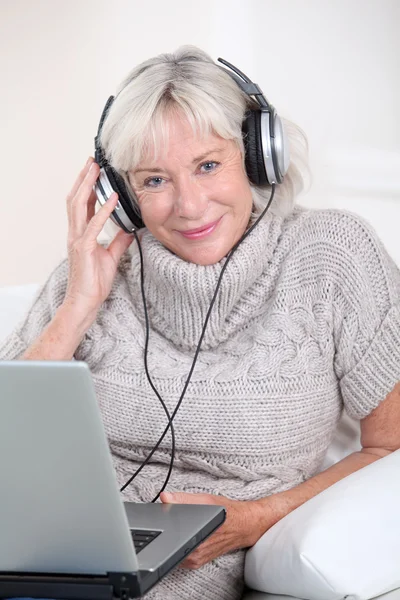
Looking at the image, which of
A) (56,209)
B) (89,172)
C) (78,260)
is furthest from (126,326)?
(56,209)

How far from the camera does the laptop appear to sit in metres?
0.90

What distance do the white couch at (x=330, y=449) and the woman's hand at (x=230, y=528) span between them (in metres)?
0.10

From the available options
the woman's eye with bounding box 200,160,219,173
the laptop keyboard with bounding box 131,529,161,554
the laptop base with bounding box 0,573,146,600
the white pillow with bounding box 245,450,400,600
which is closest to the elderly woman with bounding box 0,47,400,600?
the woman's eye with bounding box 200,160,219,173

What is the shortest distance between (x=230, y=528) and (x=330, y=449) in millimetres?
432

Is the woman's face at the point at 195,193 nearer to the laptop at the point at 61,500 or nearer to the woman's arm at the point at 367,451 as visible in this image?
the woman's arm at the point at 367,451

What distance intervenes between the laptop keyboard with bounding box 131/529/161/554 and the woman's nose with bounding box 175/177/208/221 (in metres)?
0.61

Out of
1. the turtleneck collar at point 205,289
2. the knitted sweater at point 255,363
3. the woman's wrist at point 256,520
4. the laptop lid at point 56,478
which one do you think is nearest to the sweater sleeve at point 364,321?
the knitted sweater at point 255,363

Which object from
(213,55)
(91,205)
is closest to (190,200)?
(91,205)

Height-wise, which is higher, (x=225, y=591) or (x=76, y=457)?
(x=76, y=457)

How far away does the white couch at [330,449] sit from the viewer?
1.51 m

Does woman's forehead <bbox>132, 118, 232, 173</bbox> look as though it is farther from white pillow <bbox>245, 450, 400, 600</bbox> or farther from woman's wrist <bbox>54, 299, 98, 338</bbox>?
white pillow <bbox>245, 450, 400, 600</bbox>

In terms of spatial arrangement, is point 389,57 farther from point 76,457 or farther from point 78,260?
point 76,457

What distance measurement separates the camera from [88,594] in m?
1.01

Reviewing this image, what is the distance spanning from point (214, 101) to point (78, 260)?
40 centimetres
